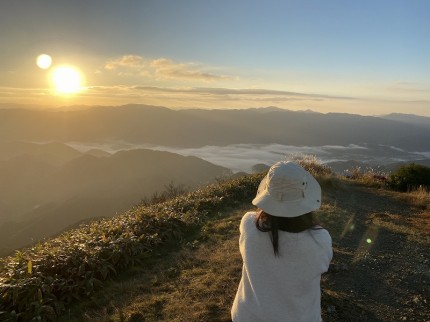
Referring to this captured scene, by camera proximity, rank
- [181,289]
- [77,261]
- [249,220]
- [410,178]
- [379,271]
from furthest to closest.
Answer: [410,178] → [77,261] → [379,271] → [181,289] → [249,220]

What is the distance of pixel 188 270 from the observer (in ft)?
20.3

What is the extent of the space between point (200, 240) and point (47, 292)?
3285mm

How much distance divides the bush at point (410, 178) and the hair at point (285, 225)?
1321 cm

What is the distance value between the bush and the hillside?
4.66 meters

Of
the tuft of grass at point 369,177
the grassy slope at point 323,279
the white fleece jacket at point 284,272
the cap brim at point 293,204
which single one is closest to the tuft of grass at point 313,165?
the tuft of grass at point 369,177

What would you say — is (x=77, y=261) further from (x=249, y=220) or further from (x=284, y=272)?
(x=284, y=272)

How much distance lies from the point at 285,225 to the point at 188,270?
4337 millimetres

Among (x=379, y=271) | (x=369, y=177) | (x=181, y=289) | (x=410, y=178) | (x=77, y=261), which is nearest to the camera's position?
(x=181, y=289)

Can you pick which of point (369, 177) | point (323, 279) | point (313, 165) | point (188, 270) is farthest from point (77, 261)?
point (369, 177)

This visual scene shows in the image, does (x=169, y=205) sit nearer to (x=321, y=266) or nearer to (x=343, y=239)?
(x=343, y=239)

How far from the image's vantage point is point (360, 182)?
47.8 feet

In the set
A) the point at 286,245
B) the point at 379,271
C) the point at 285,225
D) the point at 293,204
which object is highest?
the point at 293,204

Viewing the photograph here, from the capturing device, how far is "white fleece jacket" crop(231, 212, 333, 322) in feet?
7.16

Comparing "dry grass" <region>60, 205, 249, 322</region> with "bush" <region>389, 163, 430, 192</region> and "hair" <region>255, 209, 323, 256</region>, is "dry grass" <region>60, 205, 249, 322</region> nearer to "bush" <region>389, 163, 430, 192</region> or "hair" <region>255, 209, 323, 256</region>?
"hair" <region>255, 209, 323, 256</region>
